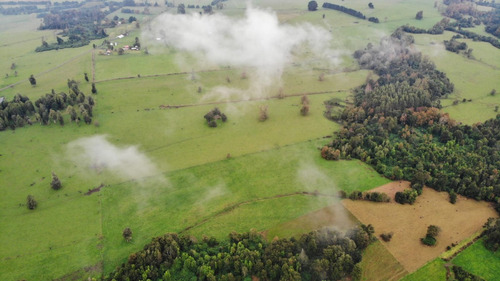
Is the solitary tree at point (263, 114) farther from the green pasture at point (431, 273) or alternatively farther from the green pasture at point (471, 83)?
the green pasture at point (471, 83)

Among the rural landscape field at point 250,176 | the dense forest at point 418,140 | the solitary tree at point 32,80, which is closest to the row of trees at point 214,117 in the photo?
the rural landscape field at point 250,176

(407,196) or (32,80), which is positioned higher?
(32,80)

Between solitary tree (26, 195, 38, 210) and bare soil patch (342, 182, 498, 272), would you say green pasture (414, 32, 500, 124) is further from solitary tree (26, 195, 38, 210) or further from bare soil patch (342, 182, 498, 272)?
solitary tree (26, 195, 38, 210)

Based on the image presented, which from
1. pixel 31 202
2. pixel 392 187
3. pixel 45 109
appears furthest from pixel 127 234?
pixel 45 109

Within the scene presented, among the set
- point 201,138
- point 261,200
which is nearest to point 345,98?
point 201,138

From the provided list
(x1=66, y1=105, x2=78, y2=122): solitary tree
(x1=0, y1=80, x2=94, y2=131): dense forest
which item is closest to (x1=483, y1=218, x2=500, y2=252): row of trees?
(x1=0, y1=80, x2=94, y2=131): dense forest

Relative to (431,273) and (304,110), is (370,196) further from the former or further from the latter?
(304,110)
